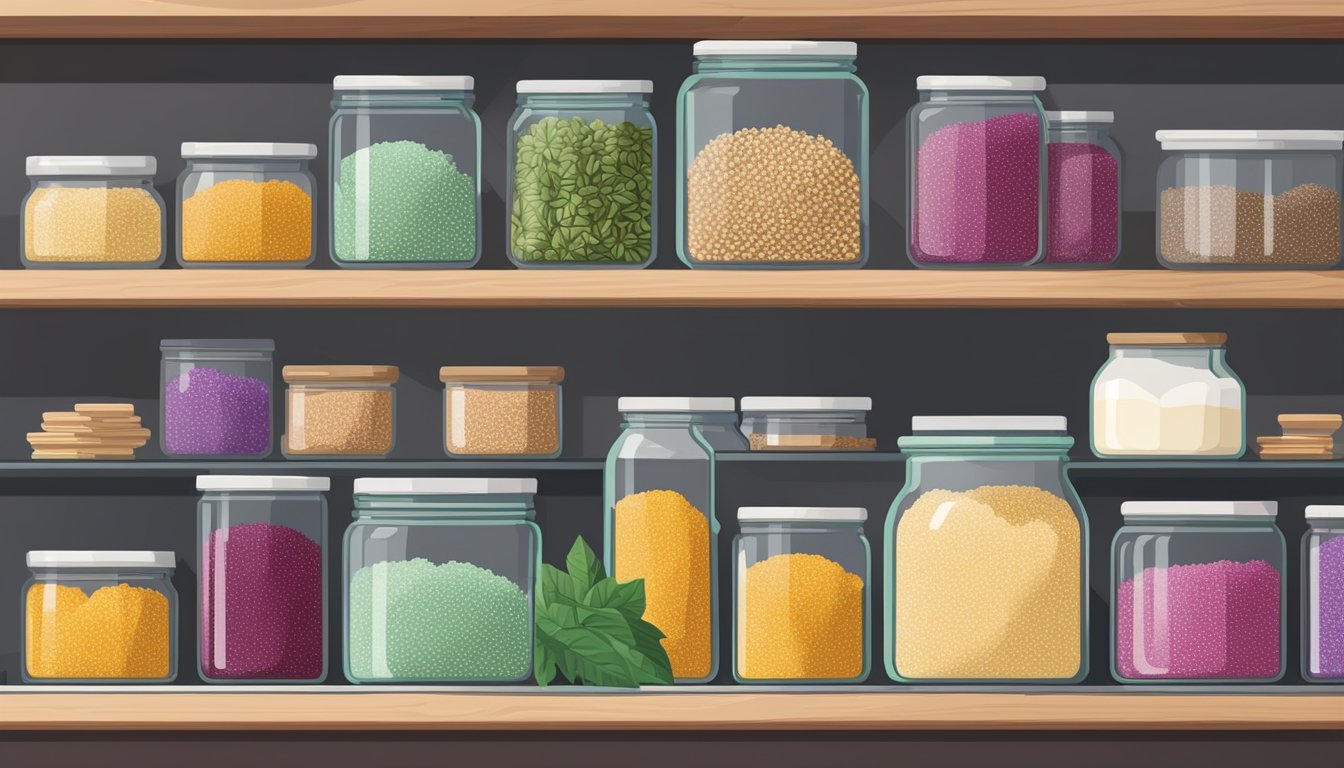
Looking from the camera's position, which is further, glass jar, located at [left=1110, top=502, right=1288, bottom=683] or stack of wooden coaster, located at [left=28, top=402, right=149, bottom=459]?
stack of wooden coaster, located at [left=28, top=402, right=149, bottom=459]

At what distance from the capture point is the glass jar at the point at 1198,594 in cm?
150

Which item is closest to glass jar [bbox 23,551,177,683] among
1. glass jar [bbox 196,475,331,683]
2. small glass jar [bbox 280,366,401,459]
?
glass jar [bbox 196,475,331,683]

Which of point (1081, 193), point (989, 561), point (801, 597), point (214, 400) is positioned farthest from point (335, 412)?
point (1081, 193)

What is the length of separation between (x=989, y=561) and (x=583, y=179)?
55 cm

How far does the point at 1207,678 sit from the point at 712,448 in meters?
0.54

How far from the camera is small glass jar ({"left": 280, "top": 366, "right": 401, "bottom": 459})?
63.0 inches

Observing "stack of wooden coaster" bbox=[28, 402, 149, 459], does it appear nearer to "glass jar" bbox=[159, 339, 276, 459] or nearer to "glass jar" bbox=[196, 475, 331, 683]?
"glass jar" bbox=[159, 339, 276, 459]

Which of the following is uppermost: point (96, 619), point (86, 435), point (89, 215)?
point (89, 215)

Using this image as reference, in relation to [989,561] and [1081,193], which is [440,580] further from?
[1081,193]

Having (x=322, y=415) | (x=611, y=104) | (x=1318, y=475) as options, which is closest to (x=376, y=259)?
(x=322, y=415)

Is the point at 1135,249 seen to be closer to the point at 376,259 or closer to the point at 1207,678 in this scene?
the point at 1207,678

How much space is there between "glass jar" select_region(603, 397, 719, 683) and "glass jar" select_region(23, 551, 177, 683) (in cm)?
47

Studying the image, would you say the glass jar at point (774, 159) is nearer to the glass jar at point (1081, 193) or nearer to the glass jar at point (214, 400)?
the glass jar at point (1081, 193)

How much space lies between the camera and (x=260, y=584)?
1530 millimetres
